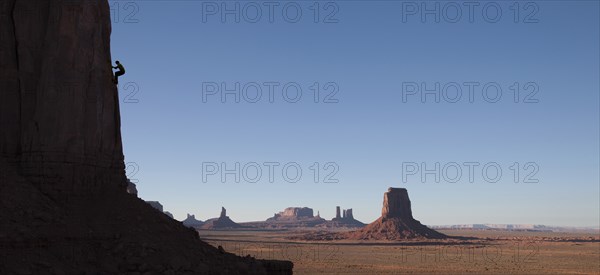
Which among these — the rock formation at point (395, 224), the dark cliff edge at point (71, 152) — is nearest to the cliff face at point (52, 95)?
the dark cliff edge at point (71, 152)

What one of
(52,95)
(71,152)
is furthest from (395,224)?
(52,95)

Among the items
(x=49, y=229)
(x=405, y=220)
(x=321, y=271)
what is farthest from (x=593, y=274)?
(x=405, y=220)

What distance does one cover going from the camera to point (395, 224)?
15275 centimetres

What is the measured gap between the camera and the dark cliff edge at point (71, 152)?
648 inches

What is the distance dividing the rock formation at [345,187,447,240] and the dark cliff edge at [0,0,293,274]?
130 metres

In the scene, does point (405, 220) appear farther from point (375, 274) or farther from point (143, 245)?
point (143, 245)

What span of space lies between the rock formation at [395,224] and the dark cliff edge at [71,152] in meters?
130

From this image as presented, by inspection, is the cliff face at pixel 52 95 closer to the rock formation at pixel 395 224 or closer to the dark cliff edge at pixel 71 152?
the dark cliff edge at pixel 71 152

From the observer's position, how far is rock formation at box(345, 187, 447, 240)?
14650cm

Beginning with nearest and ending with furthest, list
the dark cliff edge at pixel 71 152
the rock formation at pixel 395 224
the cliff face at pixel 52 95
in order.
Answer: the dark cliff edge at pixel 71 152 → the cliff face at pixel 52 95 → the rock formation at pixel 395 224

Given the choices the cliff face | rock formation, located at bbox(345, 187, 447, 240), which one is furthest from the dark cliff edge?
rock formation, located at bbox(345, 187, 447, 240)

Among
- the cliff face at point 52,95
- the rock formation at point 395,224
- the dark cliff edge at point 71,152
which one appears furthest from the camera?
the rock formation at point 395,224

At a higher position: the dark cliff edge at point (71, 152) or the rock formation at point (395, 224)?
the dark cliff edge at point (71, 152)

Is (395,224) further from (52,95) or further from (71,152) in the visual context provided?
(52,95)
